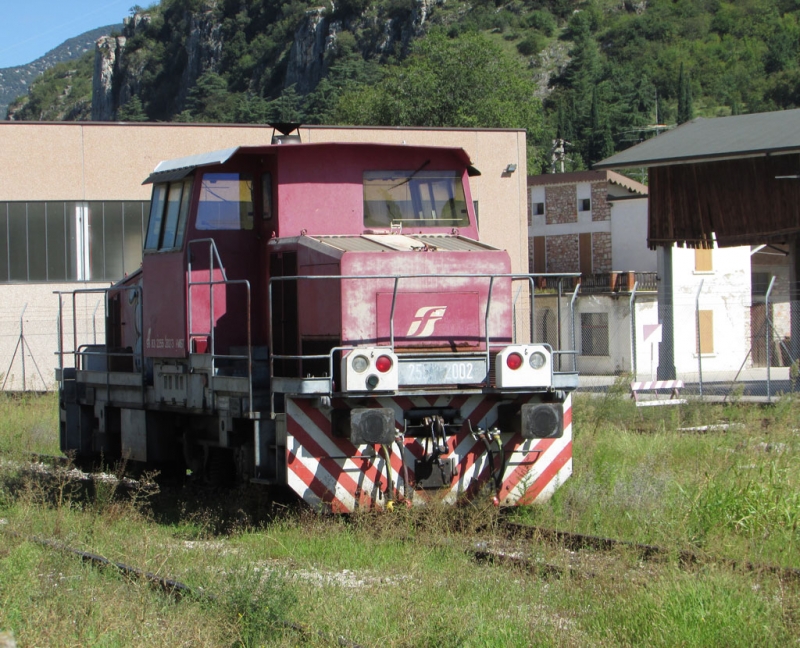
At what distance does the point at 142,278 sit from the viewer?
11016 mm

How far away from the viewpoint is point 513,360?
8.62 metres

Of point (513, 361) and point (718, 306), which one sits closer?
point (513, 361)

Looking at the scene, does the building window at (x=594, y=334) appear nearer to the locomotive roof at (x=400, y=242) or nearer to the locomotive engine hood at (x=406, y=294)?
the locomotive roof at (x=400, y=242)

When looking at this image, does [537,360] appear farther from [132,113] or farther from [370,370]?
[132,113]

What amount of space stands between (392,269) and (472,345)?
0.97 m

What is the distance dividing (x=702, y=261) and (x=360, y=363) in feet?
123

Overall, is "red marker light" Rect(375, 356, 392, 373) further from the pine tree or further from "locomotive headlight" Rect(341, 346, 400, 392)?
the pine tree

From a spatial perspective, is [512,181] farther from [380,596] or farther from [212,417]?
[380,596]

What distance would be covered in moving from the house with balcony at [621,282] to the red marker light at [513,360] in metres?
23.5

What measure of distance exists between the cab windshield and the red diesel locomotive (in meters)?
0.01

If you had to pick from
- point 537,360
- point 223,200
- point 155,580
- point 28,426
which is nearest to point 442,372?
point 537,360

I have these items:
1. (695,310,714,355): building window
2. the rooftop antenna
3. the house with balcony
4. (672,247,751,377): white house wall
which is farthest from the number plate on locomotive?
(695,310,714,355): building window

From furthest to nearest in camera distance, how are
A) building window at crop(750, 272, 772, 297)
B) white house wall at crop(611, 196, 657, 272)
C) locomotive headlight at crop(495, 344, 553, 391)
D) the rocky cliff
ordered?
1. the rocky cliff
2. white house wall at crop(611, 196, 657, 272)
3. building window at crop(750, 272, 772, 297)
4. locomotive headlight at crop(495, 344, 553, 391)

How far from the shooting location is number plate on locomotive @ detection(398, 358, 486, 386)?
335 inches
